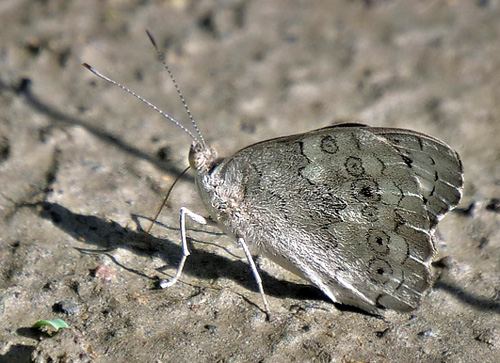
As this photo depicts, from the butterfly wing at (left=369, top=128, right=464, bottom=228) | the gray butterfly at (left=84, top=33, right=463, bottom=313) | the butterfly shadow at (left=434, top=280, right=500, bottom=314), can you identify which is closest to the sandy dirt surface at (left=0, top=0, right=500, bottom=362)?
the butterfly shadow at (left=434, top=280, right=500, bottom=314)

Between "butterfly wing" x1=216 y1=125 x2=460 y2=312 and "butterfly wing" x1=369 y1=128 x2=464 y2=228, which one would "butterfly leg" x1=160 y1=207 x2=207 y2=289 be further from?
"butterfly wing" x1=369 y1=128 x2=464 y2=228

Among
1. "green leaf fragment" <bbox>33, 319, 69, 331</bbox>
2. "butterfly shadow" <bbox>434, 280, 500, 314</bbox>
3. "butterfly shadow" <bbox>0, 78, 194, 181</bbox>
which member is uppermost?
"butterfly shadow" <bbox>434, 280, 500, 314</bbox>

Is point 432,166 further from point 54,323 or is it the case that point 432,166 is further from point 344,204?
point 54,323

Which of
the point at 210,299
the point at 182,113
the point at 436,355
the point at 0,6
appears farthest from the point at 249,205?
the point at 0,6

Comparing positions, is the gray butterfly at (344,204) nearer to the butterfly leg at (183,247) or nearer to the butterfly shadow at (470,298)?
the butterfly leg at (183,247)

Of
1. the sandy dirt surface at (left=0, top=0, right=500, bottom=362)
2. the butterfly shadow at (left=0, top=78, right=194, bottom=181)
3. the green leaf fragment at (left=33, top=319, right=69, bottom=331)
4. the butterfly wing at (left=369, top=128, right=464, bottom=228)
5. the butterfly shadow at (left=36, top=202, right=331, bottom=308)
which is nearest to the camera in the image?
the green leaf fragment at (left=33, top=319, right=69, bottom=331)

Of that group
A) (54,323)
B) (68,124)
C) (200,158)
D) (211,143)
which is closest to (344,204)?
(200,158)
